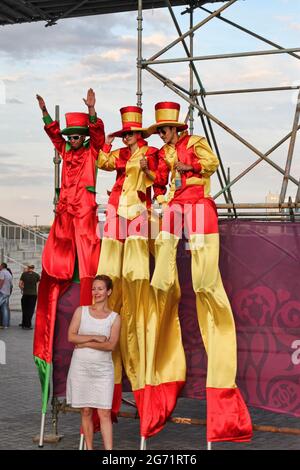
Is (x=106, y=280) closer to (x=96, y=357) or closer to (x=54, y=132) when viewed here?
(x=96, y=357)

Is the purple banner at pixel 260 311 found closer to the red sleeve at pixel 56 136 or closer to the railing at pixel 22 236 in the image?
the red sleeve at pixel 56 136

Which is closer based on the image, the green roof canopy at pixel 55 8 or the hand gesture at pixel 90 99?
the hand gesture at pixel 90 99

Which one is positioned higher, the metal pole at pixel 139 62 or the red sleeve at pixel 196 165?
the metal pole at pixel 139 62

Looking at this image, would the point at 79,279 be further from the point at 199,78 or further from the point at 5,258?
the point at 5,258

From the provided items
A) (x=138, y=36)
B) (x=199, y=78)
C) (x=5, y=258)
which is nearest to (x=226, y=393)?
(x=138, y=36)

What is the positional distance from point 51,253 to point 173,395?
1.64 metres

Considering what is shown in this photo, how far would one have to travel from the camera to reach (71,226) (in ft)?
22.3

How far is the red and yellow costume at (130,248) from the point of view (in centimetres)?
632

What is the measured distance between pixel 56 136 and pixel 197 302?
2015mm

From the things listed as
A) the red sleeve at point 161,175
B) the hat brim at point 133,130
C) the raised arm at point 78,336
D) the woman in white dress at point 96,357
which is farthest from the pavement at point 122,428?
the hat brim at point 133,130

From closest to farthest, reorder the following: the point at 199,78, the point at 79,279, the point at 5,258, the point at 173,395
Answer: the point at 173,395 → the point at 79,279 → the point at 199,78 → the point at 5,258

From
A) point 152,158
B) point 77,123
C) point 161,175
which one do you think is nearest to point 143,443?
point 161,175

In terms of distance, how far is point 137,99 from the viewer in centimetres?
693

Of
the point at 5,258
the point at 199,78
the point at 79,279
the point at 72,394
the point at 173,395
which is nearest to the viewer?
the point at 72,394
